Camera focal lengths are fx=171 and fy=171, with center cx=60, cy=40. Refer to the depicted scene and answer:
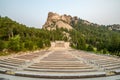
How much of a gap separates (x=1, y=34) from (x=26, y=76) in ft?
113

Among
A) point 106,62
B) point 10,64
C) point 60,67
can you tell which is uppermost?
point 10,64

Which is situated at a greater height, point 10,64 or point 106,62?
point 10,64

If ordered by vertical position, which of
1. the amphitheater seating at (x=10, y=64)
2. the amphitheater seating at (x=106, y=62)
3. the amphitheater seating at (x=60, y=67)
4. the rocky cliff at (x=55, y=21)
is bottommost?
the amphitheater seating at (x=106, y=62)

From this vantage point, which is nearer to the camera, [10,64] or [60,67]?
[60,67]

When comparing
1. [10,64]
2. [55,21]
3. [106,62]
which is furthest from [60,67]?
[55,21]

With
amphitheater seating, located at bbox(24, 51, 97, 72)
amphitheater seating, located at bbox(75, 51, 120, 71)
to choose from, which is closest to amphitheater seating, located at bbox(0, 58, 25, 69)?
amphitheater seating, located at bbox(24, 51, 97, 72)

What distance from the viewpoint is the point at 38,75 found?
55.2 feet

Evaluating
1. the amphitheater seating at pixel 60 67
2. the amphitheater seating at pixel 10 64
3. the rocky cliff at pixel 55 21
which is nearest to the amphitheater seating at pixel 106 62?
the amphitheater seating at pixel 60 67

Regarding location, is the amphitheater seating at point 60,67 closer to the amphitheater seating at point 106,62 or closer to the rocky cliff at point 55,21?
the amphitheater seating at point 106,62

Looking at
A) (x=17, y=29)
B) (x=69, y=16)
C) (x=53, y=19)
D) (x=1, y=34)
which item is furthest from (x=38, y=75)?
(x=69, y=16)

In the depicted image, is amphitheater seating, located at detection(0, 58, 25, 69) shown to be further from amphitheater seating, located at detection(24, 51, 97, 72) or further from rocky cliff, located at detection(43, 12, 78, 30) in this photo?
rocky cliff, located at detection(43, 12, 78, 30)

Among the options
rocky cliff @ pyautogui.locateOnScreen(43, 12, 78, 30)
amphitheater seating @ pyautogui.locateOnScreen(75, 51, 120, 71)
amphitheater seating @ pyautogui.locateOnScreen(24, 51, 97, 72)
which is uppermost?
rocky cliff @ pyautogui.locateOnScreen(43, 12, 78, 30)

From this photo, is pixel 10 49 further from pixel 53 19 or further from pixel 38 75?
pixel 53 19

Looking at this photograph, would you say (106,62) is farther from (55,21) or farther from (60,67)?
(55,21)
